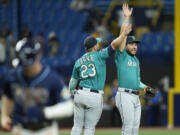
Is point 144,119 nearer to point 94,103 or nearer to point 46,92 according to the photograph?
point 94,103

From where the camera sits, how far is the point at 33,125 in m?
6.27

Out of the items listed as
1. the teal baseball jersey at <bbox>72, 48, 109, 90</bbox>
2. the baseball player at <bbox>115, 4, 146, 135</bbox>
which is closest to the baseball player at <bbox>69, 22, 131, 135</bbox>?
the teal baseball jersey at <bbox>72, 48, 109, 90</bbox>

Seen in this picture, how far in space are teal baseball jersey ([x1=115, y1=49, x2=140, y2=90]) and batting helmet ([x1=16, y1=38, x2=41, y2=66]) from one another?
4.04 meters

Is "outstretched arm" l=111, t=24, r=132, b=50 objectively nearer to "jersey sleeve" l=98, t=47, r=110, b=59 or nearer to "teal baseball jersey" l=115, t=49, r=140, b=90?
"jersey sleeve" l=98, t=47, r=110, b=59

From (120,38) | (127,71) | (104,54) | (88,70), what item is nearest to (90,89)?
(88,70)

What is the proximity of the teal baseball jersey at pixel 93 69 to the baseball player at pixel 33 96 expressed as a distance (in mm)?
3403

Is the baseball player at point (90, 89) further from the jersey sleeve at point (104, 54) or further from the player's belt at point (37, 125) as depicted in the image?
the player's belt at point (37, 125)

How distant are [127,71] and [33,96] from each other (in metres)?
3.96

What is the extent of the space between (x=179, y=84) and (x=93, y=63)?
10.1 m

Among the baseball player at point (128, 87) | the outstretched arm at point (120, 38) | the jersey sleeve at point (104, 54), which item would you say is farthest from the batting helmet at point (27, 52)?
the baseball player at point (128, 87)

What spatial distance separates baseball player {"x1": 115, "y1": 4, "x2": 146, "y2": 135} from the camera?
9.74 m

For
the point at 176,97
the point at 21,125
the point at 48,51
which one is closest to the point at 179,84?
the point at 176,97

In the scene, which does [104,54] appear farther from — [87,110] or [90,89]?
[87,110]

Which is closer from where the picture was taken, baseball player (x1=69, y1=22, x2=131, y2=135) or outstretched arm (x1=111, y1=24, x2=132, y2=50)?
outstretched arm (x1=111, y1=24, x2=132, y2=50)
